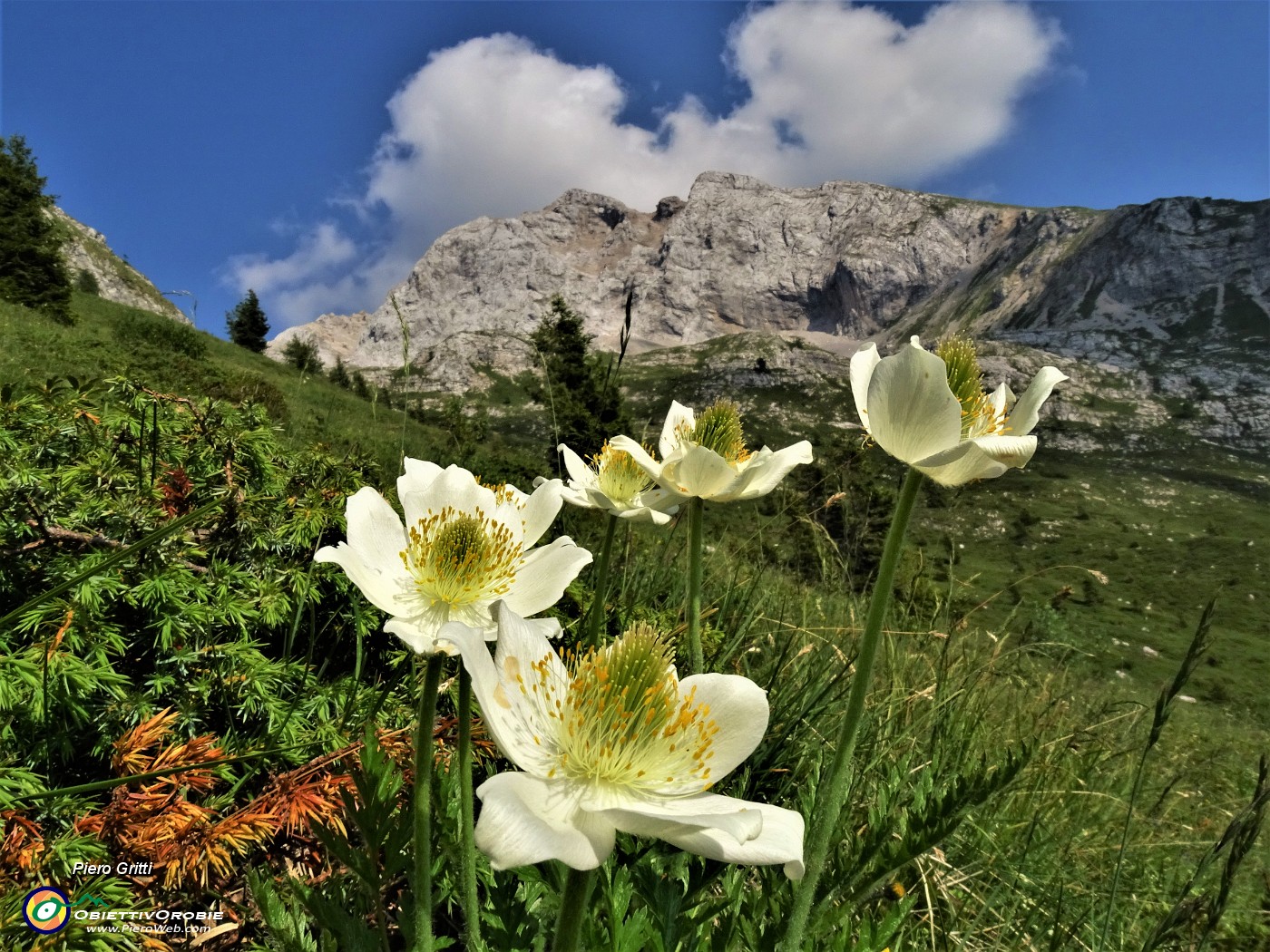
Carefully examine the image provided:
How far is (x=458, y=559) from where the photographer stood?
5.48ft

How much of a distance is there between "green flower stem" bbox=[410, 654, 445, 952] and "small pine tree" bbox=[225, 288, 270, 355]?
202 ft

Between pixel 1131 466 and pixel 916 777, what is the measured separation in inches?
6506

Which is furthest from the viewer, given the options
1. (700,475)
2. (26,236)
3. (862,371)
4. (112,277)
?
(112,277)

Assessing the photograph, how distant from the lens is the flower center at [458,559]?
5.43ft

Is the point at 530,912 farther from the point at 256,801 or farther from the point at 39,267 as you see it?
the point at 39,267

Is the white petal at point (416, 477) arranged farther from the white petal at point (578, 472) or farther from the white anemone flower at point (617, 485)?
the white petal at point (578, 472)

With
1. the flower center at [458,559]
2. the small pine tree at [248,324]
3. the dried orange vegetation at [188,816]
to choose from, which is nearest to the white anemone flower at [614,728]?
the flower center at [458,559]

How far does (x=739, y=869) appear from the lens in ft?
6.52

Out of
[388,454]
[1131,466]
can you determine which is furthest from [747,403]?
[388,454]

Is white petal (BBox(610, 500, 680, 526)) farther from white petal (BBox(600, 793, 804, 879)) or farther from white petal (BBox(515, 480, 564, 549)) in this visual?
white petal (BBox(600, 793, 804, 879))

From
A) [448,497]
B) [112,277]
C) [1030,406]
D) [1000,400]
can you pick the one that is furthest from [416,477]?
[112,277]

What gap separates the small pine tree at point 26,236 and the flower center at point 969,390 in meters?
32.4

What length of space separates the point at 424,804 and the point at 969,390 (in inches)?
69.2

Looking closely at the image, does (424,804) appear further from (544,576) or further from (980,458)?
(980,458)
